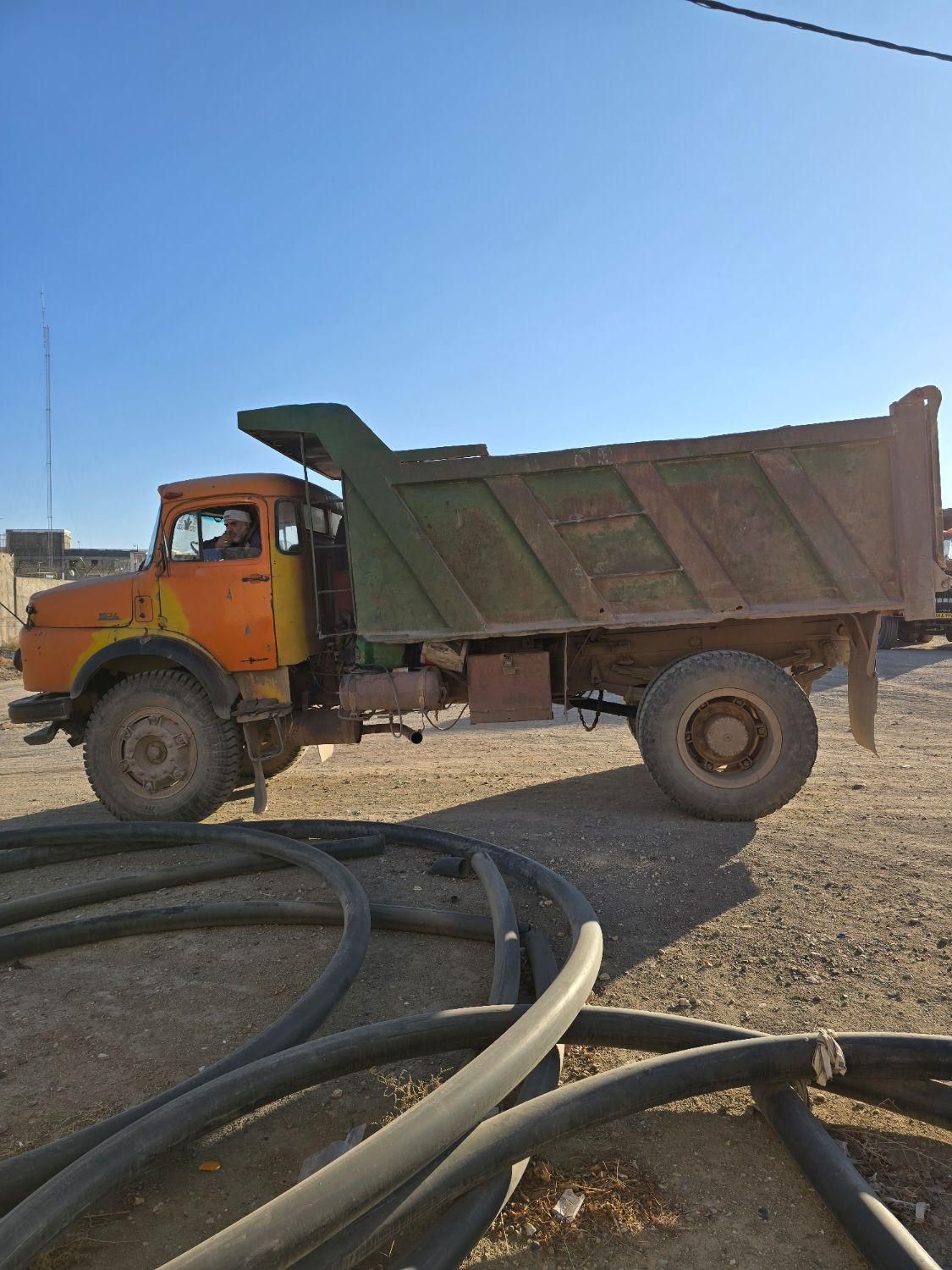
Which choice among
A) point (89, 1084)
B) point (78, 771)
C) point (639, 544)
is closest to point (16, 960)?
point (89, 1084)

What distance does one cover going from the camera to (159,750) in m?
5.83

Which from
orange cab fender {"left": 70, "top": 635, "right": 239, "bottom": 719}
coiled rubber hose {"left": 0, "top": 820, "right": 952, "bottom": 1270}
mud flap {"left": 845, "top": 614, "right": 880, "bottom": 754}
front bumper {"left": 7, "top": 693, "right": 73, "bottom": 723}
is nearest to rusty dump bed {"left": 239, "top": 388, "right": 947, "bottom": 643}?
mud flap {"left": 845, "top": 614, "right": 880, "bottom": 754}

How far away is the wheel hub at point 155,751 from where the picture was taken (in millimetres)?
5797

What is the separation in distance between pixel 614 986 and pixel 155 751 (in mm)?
4125

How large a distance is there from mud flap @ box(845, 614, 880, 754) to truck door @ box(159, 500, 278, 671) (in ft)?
14.7

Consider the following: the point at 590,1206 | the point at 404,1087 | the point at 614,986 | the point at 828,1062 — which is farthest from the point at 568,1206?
the point at 614,986

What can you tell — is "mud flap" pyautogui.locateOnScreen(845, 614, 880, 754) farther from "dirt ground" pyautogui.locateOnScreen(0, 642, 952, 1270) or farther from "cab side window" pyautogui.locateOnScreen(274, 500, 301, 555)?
"cab side window" pyautogui.locateOnScreen(274, 500, 301, 555)

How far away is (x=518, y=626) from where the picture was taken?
18.5ft

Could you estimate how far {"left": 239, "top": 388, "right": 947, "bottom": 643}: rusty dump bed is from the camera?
17.4 ft

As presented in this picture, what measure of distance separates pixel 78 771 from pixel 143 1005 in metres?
5.85

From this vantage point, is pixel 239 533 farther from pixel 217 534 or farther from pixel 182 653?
pixel 182 653

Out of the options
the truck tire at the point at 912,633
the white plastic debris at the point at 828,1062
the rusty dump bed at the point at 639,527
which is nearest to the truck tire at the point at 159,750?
the rusty dump bed at the point at 639,527

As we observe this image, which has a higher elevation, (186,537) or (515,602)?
(186,537)

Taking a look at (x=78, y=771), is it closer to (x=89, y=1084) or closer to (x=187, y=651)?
(x=187, y=651)
